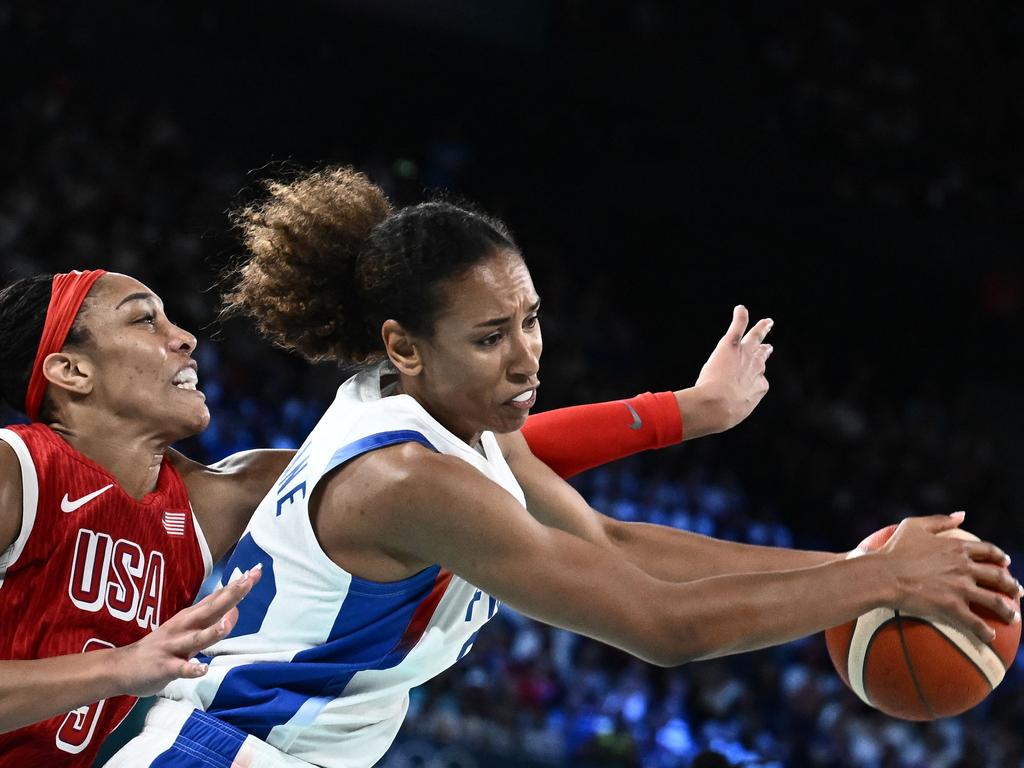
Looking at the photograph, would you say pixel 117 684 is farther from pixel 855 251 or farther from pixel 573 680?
pixel 855 251

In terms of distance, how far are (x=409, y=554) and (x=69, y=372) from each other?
1.04 m

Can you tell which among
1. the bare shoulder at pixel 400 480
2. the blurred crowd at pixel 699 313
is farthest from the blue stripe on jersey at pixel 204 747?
the blurred crowd at pixel 699 313

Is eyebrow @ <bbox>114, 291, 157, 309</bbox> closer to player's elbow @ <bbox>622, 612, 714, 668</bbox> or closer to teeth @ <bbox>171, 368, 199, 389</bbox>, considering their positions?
teeth @ <bbox>171, 368, 199, 389</bbox>

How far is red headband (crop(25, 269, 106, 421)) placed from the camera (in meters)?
2.94

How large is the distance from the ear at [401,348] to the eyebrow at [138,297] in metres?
0.74

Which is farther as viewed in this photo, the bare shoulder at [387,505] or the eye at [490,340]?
the eye at [490,340]

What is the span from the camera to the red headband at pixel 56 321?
2.94 metres

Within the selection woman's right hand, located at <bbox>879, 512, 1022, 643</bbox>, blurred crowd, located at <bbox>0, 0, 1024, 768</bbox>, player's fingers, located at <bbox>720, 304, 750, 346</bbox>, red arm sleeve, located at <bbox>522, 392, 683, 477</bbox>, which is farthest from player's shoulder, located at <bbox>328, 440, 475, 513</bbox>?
blurred crowd, located at <bbox>0, 0, 1024, 768</bbox>

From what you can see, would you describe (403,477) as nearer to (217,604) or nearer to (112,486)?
(217,604)

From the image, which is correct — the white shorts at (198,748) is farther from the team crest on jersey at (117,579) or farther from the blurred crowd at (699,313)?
the blurred crowd at (699,313)

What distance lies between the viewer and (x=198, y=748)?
8.11 feet

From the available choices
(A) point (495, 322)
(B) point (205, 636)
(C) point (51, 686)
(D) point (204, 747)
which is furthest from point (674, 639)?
(C) point (51, 686)

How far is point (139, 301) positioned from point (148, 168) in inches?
290

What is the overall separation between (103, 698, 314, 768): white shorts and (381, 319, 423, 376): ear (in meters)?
0.78
